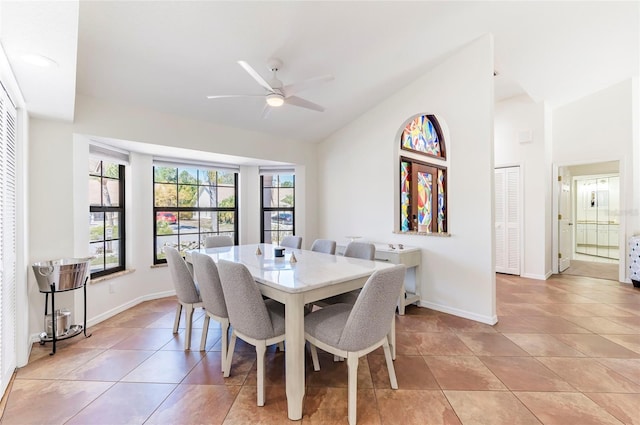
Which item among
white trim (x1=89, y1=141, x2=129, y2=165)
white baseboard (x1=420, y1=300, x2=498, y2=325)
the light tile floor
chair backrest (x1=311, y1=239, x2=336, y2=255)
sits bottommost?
the light tile floor

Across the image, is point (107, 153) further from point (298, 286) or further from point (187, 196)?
point (298, 286)

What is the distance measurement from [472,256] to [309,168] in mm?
2852

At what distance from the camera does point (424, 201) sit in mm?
4980

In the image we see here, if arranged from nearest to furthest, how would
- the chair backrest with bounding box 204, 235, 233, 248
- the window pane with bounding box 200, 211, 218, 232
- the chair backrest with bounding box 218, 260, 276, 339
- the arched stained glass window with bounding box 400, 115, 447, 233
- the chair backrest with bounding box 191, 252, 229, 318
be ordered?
the chair backrest with bounding box 218, 260, 276, 339, the chair backrest with bounding box 191, 252, 229, 318, the chair backrest with bounding box 204, 235, 233, 248, the arched stained glass window with bounding box 400, 115, 447, 233, the window pane with bounding box 200, 211, 218, 232

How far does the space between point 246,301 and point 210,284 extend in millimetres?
501

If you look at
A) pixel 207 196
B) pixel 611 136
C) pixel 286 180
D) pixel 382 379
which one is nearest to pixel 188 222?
pixel 207 196

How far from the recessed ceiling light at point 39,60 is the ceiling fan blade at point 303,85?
150cm

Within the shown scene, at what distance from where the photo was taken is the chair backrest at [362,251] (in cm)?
272

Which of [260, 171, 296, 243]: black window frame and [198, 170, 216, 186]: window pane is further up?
[198, 170, 216, 186]: window pane

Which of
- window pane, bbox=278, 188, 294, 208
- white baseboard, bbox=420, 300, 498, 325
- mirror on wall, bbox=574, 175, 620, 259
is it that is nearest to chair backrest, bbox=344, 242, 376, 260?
white baseboard, bbox=420, 300, 498, 325

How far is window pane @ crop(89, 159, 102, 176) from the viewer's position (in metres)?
3.26

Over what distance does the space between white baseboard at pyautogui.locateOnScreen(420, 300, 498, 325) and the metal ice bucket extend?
3639mm

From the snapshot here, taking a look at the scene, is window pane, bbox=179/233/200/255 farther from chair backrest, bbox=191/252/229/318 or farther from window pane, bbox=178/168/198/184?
chair backrest, bbox=191/252/229/318

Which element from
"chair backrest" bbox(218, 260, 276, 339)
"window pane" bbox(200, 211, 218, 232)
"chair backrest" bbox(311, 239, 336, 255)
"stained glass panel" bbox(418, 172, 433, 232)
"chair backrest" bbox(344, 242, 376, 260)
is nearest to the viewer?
"chair backrest" bbox(218, 260, 276, 339)
